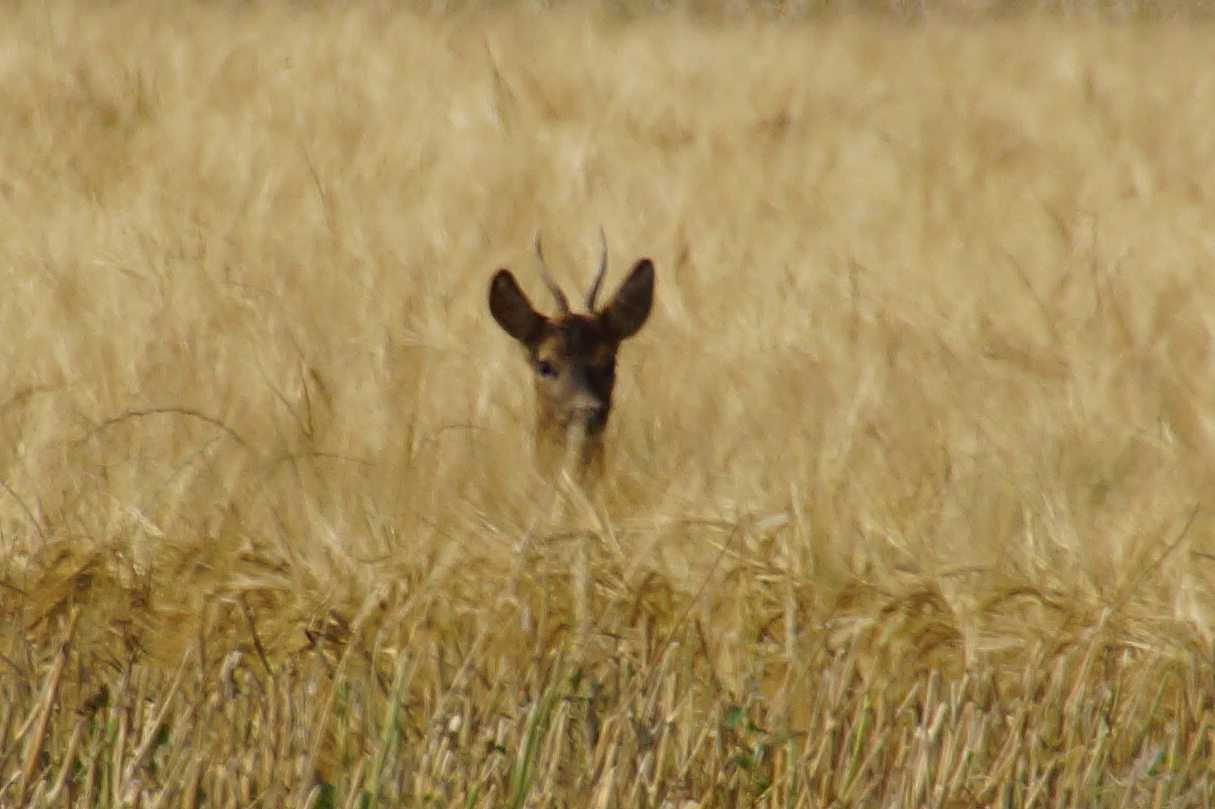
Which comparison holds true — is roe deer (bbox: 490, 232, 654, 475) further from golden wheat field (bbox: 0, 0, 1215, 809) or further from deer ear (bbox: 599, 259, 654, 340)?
golden wheat field (bbox: 0, 0, 1215, 809)

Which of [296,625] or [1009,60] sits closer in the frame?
[296,625]

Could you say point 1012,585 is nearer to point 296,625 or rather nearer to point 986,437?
point 986,437

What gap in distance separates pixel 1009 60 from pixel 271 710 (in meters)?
6.89

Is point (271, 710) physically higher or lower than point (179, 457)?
lower

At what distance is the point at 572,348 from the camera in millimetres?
5352

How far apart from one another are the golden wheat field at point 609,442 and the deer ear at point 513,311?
0.16m

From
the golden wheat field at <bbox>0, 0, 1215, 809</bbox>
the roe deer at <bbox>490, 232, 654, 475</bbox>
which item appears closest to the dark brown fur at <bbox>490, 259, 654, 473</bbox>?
the roe deer at <bbox>490, 232, 654, 475</bbox>

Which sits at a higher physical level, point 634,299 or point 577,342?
point 634,299

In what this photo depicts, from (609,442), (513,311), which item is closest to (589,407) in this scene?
(609,442)

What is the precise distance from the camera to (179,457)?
15.0ft

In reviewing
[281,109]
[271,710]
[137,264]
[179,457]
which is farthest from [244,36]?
[271,710]

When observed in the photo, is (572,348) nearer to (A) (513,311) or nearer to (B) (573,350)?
(B) (573,350)

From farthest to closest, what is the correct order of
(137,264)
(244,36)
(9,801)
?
(244,36) < (137,264) < (9,801)

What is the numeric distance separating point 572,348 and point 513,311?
20cm
